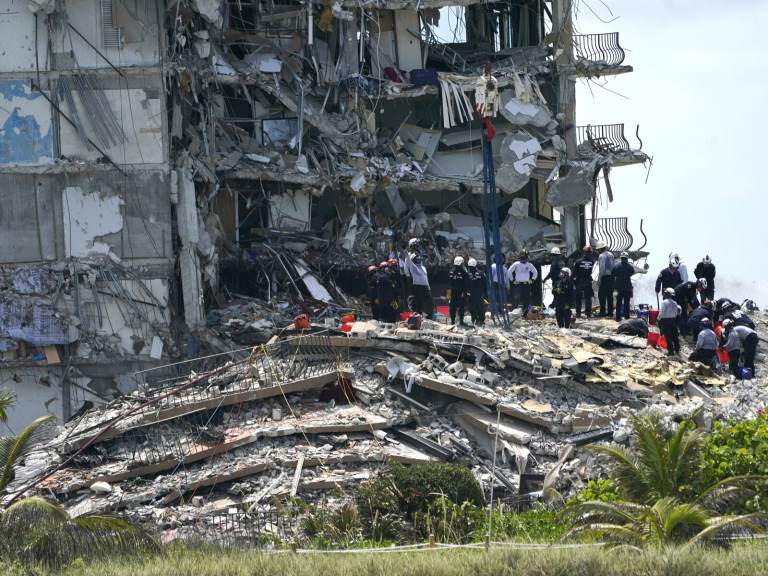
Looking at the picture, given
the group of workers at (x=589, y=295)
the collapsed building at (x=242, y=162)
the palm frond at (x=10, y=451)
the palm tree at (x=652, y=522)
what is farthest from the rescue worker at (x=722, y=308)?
the palm frond at (x=10, y=451)

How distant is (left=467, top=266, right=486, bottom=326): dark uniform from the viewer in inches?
1358

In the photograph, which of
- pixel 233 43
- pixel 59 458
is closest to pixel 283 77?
pixel 233 43

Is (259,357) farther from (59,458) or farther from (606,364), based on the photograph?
(606,364)

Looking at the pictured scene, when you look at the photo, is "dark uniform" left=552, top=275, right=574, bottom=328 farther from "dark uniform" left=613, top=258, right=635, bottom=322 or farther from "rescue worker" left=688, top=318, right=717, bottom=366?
"rescue worker" left=688, top=318, right=717, bottom=366

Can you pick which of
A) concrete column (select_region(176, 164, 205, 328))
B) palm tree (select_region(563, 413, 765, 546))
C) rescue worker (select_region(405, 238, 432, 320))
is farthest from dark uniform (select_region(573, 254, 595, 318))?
palm tree (select_region(563, 413, 765, 546))

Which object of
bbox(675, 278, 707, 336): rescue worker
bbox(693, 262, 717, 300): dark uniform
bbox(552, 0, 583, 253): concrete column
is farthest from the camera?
bbox(552, 0, 583, 253): concrete column

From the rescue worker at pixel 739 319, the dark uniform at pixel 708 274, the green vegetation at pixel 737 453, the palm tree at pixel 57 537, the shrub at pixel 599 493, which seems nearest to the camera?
the palm tree at pixel 57 537

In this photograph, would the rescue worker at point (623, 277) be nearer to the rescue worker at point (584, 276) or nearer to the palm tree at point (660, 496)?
the rescue worker at point (584, 276)

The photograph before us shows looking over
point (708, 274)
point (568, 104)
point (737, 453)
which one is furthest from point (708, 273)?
point (737, 453)

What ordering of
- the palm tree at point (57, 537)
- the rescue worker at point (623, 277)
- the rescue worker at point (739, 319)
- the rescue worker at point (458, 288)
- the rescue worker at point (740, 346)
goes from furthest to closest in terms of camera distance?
the rescue worker at point (623, 277) < the rescue worker at point (458, 288) < the rescue worker at point (739, 319) < the rescue worker at point (740, 346) < the palm tree at point (57, 537)

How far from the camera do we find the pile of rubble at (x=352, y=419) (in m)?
27.1

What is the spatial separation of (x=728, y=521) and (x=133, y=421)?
1133cm

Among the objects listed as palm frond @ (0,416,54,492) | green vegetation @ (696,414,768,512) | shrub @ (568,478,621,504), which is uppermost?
palm frond @ (0,416,54,492)

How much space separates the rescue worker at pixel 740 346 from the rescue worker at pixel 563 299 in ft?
12.2
